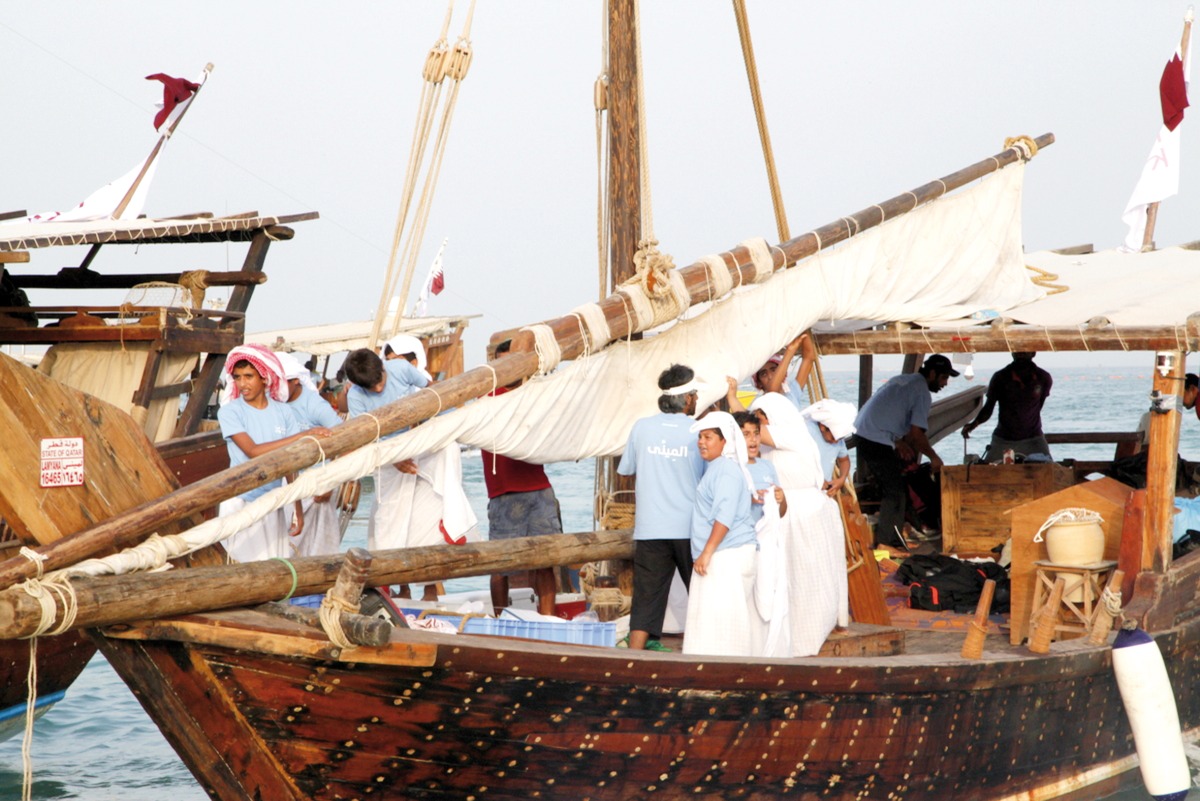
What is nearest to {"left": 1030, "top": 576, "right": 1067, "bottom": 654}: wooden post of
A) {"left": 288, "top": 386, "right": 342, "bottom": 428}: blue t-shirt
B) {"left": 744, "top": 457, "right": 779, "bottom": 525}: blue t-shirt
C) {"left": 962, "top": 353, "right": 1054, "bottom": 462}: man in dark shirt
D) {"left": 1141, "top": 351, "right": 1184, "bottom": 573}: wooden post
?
{"left": 1141, "top": 351, "right": 1184, "bottom": 573}: wooden post

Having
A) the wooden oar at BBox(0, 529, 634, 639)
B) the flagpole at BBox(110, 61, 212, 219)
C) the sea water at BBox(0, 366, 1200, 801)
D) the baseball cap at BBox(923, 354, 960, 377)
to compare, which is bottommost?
the sea water at BBox(0, 366, 1200, 801)

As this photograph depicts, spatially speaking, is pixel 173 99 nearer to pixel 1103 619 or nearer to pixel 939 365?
pixel 939 365

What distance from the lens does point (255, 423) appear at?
5891mm

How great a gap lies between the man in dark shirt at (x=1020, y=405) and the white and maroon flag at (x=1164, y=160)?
205 cm

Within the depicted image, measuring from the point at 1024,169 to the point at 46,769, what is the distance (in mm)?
8430

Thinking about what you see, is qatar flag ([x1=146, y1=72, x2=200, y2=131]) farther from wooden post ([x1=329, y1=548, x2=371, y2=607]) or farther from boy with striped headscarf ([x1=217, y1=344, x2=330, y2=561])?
wooden post ([x1=329, y1=548, x2=371, y2=607])

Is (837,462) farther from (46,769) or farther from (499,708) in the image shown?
(46,769)

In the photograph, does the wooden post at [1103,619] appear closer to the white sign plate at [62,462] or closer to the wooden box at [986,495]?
the wooden box at [986,495]

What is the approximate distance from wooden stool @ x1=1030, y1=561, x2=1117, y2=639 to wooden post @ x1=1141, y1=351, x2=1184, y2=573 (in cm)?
22

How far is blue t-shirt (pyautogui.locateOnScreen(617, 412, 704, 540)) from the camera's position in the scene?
223 inches

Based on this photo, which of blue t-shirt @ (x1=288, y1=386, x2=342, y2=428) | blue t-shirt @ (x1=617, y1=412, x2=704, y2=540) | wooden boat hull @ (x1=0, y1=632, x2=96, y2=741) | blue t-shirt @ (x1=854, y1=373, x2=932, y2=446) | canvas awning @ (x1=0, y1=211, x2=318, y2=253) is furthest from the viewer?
canvas awning @ (x1=0, y1=211, x2=318, y2=253)

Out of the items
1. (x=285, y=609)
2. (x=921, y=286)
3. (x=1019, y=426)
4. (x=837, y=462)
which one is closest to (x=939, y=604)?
(x=837, y=462)

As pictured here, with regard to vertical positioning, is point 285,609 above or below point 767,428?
below

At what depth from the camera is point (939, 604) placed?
7.54 meters
